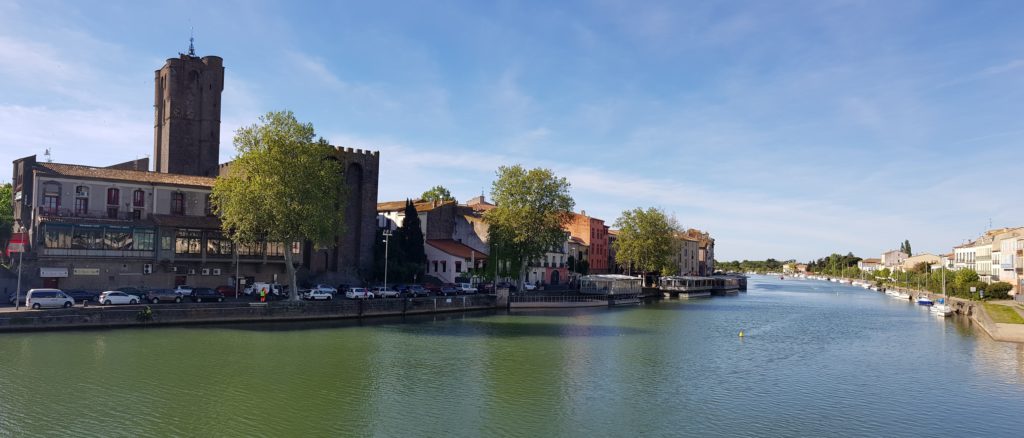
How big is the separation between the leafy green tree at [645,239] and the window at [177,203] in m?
69.8

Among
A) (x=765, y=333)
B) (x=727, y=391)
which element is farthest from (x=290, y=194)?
(x=765, y=333)

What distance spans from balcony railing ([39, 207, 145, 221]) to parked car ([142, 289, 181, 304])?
10.4 metres

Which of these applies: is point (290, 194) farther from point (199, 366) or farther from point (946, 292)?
point (946, 292)

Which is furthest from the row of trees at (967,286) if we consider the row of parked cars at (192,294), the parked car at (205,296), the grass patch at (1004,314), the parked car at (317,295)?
the parked car at (205,296)

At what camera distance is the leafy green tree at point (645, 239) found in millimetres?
110188

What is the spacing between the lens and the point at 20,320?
133 ft

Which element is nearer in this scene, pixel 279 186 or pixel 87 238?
pixel 279 186

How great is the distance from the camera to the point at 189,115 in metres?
79.4

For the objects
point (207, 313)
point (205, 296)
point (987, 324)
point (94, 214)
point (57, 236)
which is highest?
point (94, 214)

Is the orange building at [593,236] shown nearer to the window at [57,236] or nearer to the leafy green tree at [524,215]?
the leafy green tree at [524,215]

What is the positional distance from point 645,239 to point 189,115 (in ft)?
232

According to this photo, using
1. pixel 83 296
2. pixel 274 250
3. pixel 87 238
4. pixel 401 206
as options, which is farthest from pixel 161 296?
→ pixel 401 206

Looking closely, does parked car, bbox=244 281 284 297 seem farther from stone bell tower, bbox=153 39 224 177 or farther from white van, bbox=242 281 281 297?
stone bell tower, bbox=153 39 224 177

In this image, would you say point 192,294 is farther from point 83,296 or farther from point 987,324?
point 987,324
